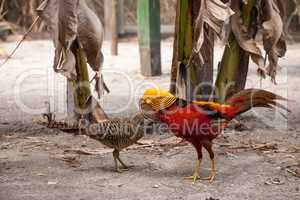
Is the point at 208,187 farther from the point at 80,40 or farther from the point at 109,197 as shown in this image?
the point at 80,40

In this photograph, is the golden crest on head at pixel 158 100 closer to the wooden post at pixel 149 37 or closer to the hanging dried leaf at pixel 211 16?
the hanging dried leaf at pixel 211 16

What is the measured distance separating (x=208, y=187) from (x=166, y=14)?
909 centimetres

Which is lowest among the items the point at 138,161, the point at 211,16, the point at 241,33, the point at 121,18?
the point at 138,161

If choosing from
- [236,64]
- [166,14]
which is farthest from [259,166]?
[166,14]

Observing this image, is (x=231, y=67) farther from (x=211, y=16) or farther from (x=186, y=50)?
(x=211, y=16)

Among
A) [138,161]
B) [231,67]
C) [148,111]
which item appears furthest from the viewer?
[231,67]

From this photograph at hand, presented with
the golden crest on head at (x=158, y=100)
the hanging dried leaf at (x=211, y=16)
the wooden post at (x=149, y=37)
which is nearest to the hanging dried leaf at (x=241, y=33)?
the hanging dried leaf at (x=211, y=16)

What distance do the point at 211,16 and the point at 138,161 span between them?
3.55ft

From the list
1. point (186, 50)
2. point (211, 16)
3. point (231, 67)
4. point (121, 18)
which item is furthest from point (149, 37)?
point (121, 18)

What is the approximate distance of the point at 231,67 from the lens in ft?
15.3

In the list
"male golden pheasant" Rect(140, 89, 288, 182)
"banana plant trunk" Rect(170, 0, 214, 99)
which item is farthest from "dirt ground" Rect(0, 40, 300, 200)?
"banana plant trunk" Rect(170, 0, 214, 99)

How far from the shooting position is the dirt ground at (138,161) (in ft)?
10.7

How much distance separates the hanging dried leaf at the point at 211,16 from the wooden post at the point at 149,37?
380 centimetres

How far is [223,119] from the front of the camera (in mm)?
3514
